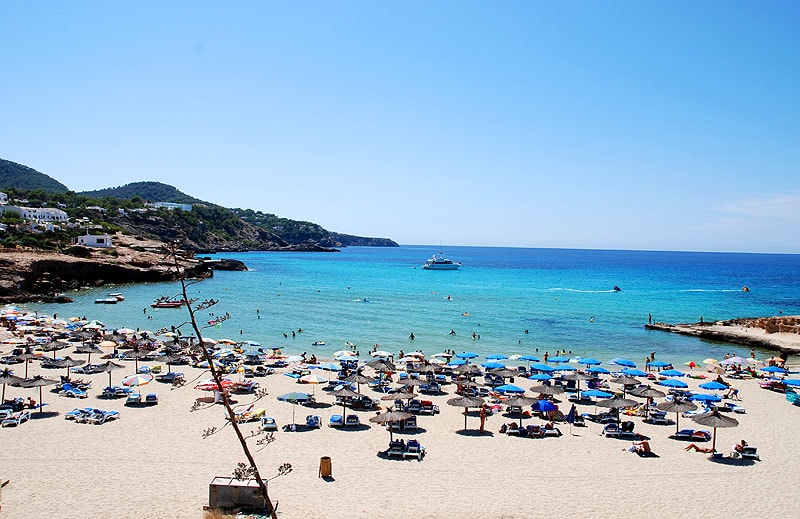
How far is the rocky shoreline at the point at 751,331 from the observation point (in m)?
42.6

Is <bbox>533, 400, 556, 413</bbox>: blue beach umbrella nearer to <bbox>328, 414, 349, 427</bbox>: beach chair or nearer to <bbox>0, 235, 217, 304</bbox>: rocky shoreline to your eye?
<bbox>328, 414, 349, 427</bbox>: beach chair

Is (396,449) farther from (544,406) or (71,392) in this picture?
(71,392)

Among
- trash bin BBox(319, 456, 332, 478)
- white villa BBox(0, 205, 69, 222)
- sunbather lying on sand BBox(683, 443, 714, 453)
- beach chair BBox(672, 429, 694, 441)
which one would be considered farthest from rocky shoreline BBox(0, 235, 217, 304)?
sunbather lying on sand BBox(683, 443, 714, 453)

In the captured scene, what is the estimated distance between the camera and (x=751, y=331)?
1863 inches

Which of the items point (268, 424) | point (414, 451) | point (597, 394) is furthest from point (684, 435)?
point (268, 424)

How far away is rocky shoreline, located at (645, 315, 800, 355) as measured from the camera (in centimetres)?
4256

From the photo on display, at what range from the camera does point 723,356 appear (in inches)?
1572

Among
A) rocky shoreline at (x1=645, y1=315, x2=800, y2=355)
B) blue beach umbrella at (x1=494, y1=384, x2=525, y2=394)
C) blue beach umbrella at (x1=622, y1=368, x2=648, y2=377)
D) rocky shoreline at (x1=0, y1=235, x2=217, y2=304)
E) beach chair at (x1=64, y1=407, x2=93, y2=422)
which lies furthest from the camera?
rocky shoreline at (x1=0, y1=235, x2=217, y2=304)

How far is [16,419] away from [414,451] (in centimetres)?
1404

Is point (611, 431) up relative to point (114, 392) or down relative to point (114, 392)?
up

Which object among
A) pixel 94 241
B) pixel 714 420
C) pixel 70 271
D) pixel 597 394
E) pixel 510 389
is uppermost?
pixel 94 241

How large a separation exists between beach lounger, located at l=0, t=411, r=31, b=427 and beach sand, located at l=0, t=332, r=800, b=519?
0.33 m

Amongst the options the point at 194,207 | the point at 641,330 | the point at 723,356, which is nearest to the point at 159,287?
the point at 641,330

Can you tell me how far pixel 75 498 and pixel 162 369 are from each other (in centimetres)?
1714
